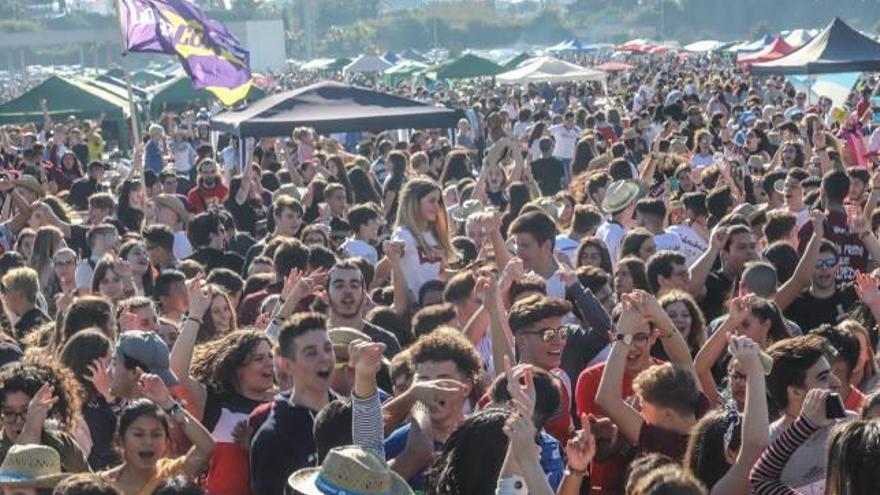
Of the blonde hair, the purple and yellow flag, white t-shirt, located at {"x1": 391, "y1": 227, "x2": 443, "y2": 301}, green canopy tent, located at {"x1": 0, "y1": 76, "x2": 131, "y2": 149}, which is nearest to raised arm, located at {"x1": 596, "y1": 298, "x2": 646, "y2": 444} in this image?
white t-shirt, located at {"x1": 391, "y1": 227, "x2": 443, "y2": 301}

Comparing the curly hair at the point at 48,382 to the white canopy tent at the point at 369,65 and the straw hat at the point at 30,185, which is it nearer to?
the straw hat at the point at 30,185

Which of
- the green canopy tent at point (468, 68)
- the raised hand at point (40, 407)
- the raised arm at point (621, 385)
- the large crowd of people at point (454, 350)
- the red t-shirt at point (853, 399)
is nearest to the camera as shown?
the large crowd of people at point (454, 350)

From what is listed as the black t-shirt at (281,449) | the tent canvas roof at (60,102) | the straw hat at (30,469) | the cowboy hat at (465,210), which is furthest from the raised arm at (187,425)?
the tent canvas roof at (60,102)

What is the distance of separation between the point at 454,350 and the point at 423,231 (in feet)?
12.7

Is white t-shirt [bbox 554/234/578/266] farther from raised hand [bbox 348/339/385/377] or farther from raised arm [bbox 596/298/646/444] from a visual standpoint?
raised hand [bbox 348/339/385/377]

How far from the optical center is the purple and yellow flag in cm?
1628

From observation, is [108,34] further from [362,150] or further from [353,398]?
[353,398]

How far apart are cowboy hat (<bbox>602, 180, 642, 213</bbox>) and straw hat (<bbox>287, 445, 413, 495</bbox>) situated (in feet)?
21.2

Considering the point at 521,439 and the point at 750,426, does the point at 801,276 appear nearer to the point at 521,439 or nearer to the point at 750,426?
the point at 750,426

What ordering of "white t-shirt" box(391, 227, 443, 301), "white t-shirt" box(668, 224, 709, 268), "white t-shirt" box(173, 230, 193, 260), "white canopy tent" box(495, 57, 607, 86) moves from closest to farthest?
"white t-shirt" box(391, 227, 443, 301) < "white t-shirt" box(668, 224, 709, 268) < "white t-shirt" box(173, 230, 193, 260) < "white canopy tent" box(495, 57, 607, 86)

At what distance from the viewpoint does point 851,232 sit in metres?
9.82

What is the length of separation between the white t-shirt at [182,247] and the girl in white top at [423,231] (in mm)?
2149

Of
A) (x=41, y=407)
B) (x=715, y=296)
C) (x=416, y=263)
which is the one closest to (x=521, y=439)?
(x=41, y=407)

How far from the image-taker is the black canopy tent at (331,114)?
17.0m
